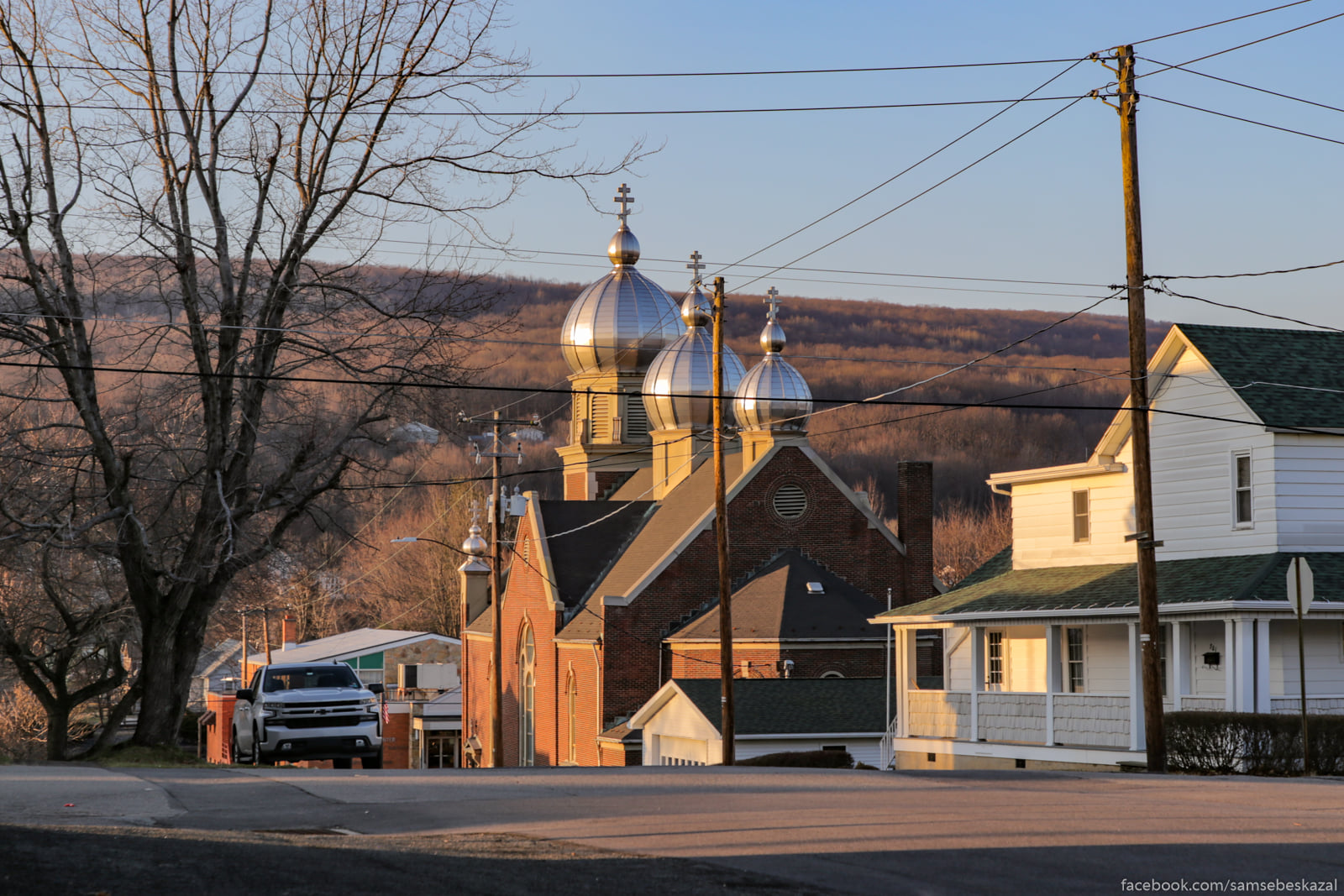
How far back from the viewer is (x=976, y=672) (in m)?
31.7

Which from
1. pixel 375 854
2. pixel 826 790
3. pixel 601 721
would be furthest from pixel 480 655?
pixel 375 854

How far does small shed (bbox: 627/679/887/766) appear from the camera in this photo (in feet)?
124

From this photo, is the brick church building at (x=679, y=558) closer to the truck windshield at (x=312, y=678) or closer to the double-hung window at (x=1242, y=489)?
the double-hung window at (x=1242, y=489)

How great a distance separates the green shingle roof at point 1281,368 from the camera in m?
27.5

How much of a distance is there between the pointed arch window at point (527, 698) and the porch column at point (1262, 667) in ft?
107

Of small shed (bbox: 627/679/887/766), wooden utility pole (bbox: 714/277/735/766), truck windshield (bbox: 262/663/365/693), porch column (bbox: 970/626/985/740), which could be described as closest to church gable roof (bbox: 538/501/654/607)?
small shed (bbox: 627/679/887/766)

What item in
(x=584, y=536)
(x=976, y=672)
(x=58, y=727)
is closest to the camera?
(x=976, y=672)

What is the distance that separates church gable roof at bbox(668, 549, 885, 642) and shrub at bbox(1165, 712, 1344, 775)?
61.8ft

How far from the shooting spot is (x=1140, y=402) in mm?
23438

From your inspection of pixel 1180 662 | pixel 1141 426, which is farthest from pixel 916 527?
A: pixel 1141 426

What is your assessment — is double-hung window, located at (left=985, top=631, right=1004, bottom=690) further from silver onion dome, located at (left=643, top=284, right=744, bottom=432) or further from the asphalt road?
silver onion dome, located at (left=643, top=284, right=744, bottom=432)

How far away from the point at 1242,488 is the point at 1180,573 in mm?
1947

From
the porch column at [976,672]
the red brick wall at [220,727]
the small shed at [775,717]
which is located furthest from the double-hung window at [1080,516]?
the red brick wall at [220,727]

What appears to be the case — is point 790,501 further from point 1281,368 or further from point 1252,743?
point 1252,743
